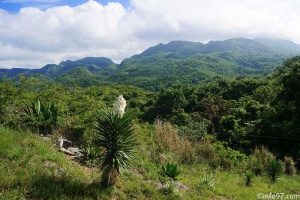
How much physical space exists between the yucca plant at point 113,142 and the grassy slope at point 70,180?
15.4 inches

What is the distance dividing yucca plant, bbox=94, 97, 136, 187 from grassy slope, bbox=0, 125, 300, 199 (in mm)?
392

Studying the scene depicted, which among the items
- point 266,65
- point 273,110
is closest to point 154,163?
point 273,110

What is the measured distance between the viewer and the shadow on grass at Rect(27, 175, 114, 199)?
4.44 metres

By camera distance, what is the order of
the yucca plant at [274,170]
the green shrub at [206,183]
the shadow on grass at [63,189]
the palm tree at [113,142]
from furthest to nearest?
the yucca plant at [274,170] → the green shrub at [206,183] → the palm tree at [113,142] → the shadow on grass at [63,189]

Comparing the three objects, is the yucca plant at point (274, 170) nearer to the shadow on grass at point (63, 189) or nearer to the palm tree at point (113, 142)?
the palm tree at point (113, 142)

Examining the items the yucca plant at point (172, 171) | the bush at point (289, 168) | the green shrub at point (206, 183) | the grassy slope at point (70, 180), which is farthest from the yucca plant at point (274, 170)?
the yucca plant at point (172, 171)

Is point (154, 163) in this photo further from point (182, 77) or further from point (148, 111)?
point (182, 77)

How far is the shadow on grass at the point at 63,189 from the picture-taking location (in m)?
4.44

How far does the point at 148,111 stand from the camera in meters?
46.9

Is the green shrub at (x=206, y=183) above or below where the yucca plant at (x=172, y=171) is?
below

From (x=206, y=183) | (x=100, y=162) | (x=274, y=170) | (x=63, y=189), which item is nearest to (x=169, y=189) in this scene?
(x=206, y=183)

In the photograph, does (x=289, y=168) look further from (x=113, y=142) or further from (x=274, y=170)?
(x=113, y=142)

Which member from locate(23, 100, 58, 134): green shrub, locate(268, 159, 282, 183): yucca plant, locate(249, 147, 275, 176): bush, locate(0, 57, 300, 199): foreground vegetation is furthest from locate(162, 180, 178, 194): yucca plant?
locate(249, 147, 275, 176): bush

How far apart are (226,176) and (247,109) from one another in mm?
22034
